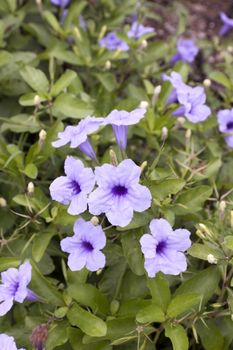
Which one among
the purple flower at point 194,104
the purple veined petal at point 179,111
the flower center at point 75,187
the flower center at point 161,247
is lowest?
the purple veined petal at point 179,111

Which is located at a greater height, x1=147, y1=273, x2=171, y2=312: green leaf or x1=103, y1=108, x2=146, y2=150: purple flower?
x1=103, y1=108, x2=146, y2=150: purple flower

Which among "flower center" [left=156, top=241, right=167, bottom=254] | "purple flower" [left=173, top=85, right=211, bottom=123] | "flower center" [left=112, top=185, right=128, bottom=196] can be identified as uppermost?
"flower center" [left=112, top=185, right=128, bottom=196]

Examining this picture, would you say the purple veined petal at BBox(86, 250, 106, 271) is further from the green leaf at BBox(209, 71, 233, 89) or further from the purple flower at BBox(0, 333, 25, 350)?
the green leaf at BBox(209, 71, 233, 89)

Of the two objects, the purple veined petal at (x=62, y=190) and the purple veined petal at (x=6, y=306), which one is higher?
the purple veined petal at (x=62, y=190)

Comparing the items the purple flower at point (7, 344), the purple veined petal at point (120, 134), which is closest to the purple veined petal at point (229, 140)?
the purple veined petal at point (120, 134)

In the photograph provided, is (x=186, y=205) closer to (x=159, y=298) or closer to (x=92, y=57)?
(x=159, y=298)

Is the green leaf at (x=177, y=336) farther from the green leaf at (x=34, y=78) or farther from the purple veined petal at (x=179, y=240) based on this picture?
the green leaf at (x=34, y=78)

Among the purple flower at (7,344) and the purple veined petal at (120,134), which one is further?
the purple veined petal at (120,134)

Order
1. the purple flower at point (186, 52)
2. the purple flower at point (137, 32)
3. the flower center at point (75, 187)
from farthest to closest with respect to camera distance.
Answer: the purple flower at point (186, 52) → the purple flower at point (137, 32) → the flower center at point (75, 187)

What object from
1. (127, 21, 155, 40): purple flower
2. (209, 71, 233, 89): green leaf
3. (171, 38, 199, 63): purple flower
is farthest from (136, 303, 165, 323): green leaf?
(171, 38, 199, 63): purple flower
